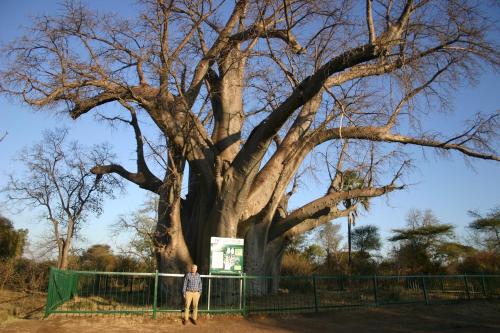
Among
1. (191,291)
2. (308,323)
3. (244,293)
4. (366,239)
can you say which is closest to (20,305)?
(191,291)

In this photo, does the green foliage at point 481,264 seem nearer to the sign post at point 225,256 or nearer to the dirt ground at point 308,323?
the dirt ground at point 308,323

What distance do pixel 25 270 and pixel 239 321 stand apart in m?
12.6

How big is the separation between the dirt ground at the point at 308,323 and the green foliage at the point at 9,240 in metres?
22.4


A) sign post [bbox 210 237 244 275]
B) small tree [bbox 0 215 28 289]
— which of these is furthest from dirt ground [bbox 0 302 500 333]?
small tree [bbox 0 215 28 289]

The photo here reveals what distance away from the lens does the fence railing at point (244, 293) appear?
34.4 feet

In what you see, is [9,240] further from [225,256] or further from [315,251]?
[315,251]

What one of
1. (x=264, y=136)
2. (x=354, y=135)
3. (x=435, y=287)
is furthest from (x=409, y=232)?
(x=264, y=136)

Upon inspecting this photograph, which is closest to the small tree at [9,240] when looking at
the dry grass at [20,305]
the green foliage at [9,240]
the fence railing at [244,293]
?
the green foliage at [9,240]

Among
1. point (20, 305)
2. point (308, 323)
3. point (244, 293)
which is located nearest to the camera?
point (308, 323)

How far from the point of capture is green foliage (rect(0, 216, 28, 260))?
1138 inches

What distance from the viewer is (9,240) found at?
2947 cm

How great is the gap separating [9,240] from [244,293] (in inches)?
966

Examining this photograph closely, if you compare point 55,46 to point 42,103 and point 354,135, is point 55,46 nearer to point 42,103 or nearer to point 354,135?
point 42,103

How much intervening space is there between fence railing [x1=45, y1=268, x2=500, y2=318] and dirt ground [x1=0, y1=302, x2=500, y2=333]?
0.35 meters
